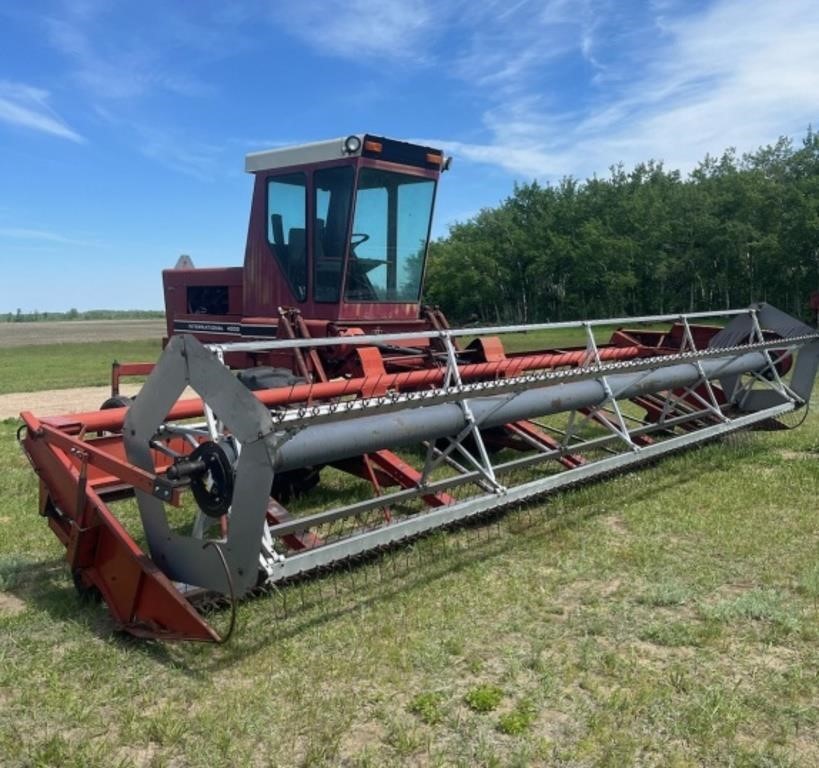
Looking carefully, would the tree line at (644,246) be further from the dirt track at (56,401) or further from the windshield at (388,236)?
the windshield at (388,236)

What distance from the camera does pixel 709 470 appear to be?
21.6ft

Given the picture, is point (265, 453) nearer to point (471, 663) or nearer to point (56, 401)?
point (471, 663)

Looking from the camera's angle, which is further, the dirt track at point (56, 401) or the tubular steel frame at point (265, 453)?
the dirt track at point (56, 401)

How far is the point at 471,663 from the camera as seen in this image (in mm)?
3344

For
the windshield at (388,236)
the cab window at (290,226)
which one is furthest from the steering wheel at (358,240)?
the cab window at (290,226)

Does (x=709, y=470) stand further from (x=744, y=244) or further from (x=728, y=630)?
(x=744, y=244)

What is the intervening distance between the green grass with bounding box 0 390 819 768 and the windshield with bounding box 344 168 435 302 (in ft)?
10.5

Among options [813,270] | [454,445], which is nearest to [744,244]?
[813,270]

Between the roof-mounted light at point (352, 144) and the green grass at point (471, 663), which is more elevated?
the roof-mounted light at point (352, 144)

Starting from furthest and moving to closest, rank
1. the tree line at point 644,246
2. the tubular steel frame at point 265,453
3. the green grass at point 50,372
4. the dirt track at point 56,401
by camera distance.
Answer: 1. the tree line at point 644,246
2. the green grass at point 50,372
3. the dirt track at point 56,401
4. the tubular steel frame at point 265,453

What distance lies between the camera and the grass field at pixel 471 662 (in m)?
2.75

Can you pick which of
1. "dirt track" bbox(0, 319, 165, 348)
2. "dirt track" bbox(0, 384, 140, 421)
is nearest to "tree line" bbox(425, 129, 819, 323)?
"dirt track" bbox(0, 319, 165, 348)

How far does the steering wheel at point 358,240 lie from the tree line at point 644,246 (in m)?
35.0

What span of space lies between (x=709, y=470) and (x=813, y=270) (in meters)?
40.0
